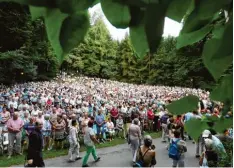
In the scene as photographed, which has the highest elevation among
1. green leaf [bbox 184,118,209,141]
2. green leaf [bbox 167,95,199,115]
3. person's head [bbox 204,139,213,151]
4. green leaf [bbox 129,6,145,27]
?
green leaf [bbox 129,6,145,27]

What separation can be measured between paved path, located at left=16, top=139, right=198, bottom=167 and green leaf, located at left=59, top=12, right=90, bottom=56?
10708mm

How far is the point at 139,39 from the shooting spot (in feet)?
3.78

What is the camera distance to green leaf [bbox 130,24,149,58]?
113cm

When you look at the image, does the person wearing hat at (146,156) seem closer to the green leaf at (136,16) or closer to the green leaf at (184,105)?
the green leaf at (184,105)

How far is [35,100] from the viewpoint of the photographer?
21156 millimetres

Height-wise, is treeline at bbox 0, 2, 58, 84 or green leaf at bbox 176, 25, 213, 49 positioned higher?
treeline at bbox 0, 2, 58, 84

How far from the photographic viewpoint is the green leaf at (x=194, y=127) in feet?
4.10

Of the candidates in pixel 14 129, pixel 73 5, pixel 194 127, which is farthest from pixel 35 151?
pixel 73 5

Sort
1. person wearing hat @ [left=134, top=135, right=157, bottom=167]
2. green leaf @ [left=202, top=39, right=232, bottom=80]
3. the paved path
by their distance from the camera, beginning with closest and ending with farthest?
green leaf @ [left=202, top=39, right=232, bottom=80], person wearing hat @ [left=134, top=135, right=157, bottom=167], the paved path

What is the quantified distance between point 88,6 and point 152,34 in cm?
22

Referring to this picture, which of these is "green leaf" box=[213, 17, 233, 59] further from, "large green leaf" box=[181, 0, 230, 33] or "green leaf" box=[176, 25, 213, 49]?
"green leaf" box=[176, 25, 213, 49]

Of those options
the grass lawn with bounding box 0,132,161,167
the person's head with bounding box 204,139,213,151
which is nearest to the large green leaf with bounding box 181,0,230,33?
the person's head with bounding box 204,139,213,151

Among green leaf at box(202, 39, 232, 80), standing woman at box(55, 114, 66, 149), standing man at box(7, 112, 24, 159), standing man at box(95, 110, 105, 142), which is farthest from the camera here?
standing man at box(95, 110, 105, 142)

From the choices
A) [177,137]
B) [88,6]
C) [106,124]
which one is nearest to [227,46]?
[88,6]
